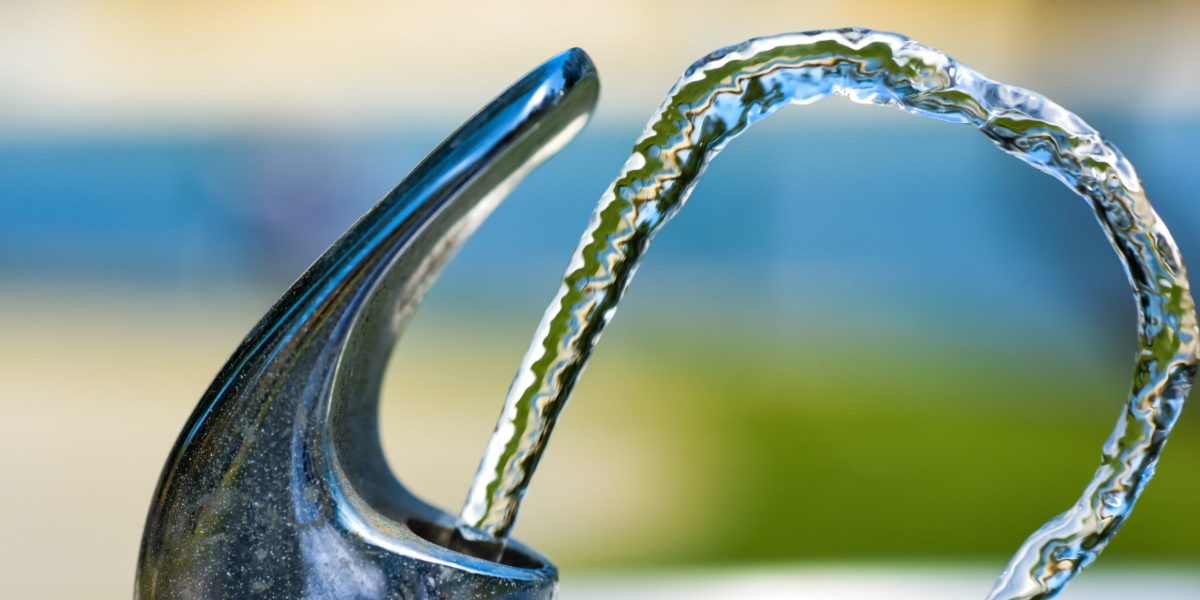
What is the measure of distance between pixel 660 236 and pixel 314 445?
78.6 inches

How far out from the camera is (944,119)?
0.80ft

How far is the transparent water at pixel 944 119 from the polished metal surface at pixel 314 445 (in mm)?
23

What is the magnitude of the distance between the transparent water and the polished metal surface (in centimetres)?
2

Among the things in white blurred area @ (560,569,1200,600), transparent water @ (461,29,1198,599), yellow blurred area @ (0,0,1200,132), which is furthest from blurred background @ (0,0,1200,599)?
transparent water @ (461,29,1198,599)

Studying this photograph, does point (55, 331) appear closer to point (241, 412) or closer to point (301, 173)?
point (301, 173)

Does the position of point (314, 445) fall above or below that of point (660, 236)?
below

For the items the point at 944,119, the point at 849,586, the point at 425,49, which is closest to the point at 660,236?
the point at 425,49

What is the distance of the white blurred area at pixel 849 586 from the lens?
0.63 m

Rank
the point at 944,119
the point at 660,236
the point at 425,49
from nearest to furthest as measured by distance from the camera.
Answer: the point at 944,119, the point at 660,236, the point at 425,49

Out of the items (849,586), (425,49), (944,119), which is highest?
(425,49)

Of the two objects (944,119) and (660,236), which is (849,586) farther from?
(660,236)

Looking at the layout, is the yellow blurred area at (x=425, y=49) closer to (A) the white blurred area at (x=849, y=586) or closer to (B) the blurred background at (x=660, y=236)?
(B) the blurred background at (x=660, y=236)

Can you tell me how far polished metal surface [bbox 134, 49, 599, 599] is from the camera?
0.23 metres

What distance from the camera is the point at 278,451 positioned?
0.80 feet
